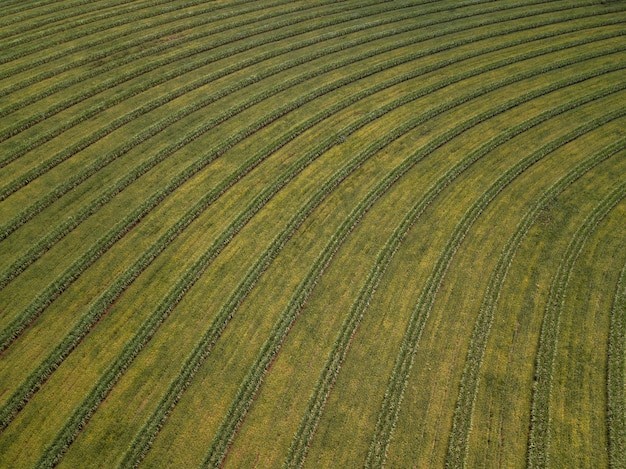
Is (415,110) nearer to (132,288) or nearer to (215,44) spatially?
(215,44)

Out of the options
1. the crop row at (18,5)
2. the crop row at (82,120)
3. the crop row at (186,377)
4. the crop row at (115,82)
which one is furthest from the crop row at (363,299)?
the crop row at (18,5)

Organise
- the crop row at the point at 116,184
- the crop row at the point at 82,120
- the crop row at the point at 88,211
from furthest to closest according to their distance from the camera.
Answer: the crop row at the point at 82,120, the crop row at the point at 116,184, the crop row at the point at 88,211

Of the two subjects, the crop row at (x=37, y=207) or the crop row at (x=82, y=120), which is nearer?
the crop row at (x=37, y=207)

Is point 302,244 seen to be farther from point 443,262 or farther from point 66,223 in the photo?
point 66,223

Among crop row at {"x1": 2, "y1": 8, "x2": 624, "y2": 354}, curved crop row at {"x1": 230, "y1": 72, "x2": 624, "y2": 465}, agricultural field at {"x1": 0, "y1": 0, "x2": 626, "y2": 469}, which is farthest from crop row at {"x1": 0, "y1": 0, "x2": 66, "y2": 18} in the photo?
curved crop row at {"x1": 230, "y1": 72, "x2": 624, "y2": 465}

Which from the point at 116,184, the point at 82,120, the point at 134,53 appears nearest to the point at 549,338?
the point at 116,184

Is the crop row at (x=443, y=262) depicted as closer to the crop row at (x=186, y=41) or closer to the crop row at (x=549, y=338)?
the crop row at (x=549, y=338)

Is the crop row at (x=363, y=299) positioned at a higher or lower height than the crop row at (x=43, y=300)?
higher
